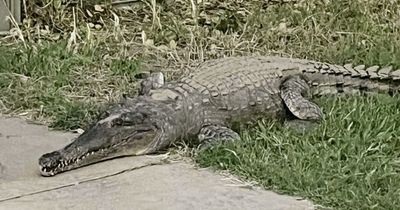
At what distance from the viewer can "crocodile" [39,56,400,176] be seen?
4.75m

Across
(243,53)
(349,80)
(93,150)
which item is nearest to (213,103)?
(93,150)

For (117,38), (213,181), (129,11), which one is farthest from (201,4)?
(213,181)

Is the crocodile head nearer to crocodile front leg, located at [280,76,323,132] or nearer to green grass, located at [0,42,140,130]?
green grass, located at [0,42,140,130]

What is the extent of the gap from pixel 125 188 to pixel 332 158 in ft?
3.56

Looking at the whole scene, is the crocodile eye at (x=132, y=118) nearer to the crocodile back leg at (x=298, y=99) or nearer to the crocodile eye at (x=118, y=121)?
the crocodile eye at (x=118, y=121)

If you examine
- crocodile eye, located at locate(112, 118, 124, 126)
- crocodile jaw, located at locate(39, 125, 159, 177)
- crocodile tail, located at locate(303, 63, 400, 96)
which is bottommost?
crocodile jaw, located at locate(39, 125, 159, 177)

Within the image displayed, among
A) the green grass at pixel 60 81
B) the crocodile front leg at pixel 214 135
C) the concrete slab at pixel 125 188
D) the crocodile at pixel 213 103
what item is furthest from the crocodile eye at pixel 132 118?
the green grass at pixel 60 81

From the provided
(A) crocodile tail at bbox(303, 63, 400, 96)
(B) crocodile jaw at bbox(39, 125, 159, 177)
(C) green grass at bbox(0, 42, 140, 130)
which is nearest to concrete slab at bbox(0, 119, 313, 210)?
(B) crocodile jaw at bbox(39, 125, 159, 177)

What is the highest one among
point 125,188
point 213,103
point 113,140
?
point 213,103

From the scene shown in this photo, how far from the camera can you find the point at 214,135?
5.02m

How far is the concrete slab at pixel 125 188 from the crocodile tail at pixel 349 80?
1.34 meters

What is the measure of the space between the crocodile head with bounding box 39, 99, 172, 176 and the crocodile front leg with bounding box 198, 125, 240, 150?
0.81ft

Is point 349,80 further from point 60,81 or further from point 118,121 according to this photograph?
point 60,81

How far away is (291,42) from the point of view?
22.6 feet
